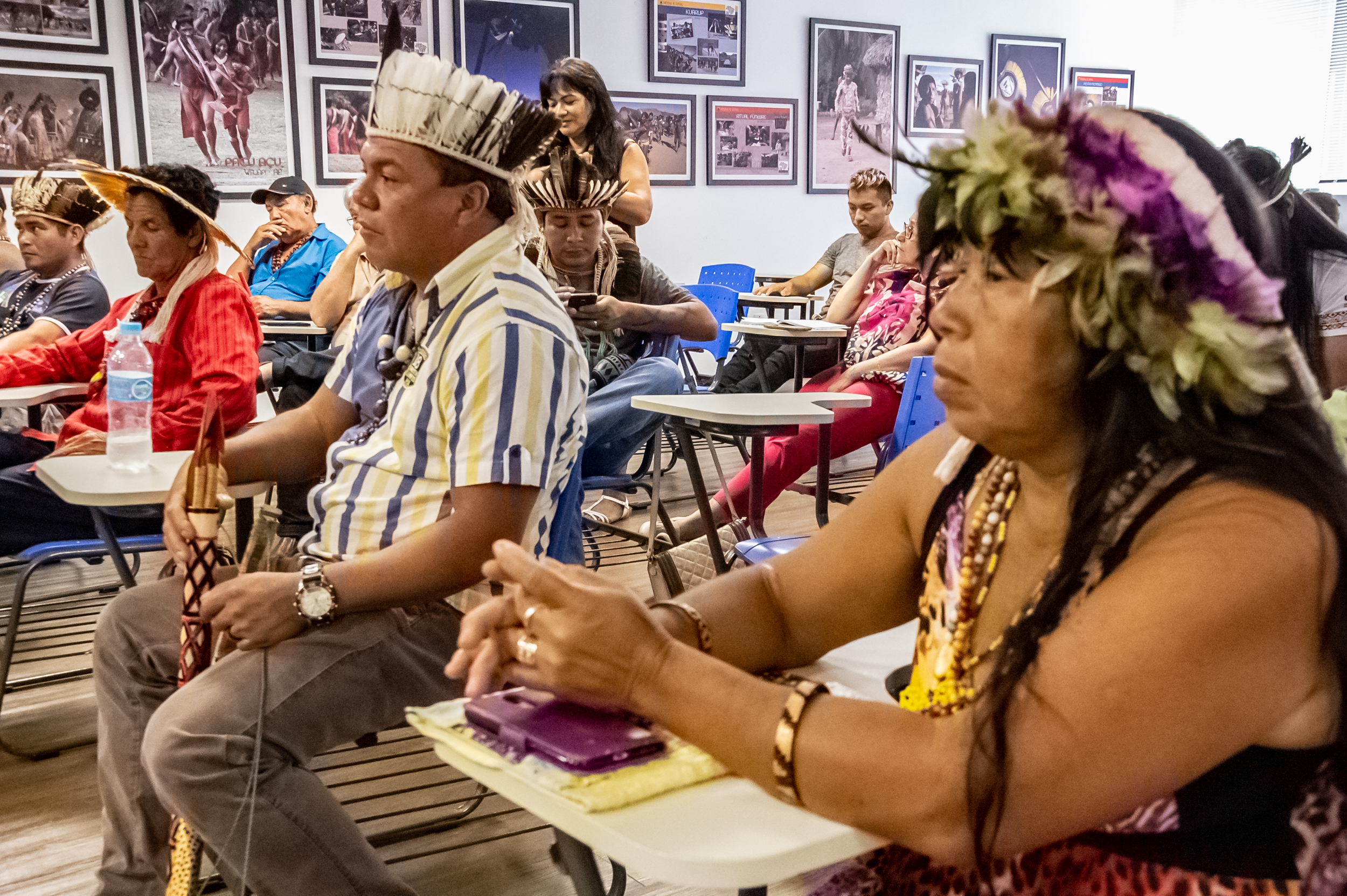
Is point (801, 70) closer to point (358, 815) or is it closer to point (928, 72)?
point (928, 72)

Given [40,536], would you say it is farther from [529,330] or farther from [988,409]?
[988,409]

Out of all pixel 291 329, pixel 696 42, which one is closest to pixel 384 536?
pixel 291 329

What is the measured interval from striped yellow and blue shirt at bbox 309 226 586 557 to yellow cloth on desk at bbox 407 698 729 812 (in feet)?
2.27

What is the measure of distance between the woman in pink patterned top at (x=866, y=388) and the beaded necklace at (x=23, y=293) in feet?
7.56

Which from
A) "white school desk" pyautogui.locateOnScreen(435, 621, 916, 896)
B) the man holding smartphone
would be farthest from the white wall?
"white school desk" pyautogui.locateOnScreen(435, 621, 916, 896)

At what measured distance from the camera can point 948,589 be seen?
3.48ft

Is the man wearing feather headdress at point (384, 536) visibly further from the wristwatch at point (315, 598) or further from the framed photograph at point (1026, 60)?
the framed photograph at point (1026, 60)

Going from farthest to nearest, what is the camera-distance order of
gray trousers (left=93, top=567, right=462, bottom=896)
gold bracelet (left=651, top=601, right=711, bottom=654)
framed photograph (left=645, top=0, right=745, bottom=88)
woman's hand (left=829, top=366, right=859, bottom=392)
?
framed photograph (left=645, top=0, right=745, bottom=88)
woman's hand (left=829, top=366, right=859, bottom=392)
gray trousers (left=93, top=567, right=462, bottom=896)
gold bracelet (left=651, top=601, right=711, bottom=654)

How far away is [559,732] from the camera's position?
90cm

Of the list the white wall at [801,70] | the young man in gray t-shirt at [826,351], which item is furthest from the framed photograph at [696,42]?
the young man in gray t-shirt at [826,351]

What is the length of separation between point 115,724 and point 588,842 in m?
1.32

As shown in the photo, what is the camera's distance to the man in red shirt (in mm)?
2539

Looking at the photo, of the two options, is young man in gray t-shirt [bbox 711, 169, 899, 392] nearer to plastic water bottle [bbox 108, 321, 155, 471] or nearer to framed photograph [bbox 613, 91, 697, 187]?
framed photograph [bbox 613, 91, 697, 187]

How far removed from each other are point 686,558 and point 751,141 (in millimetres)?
5782
